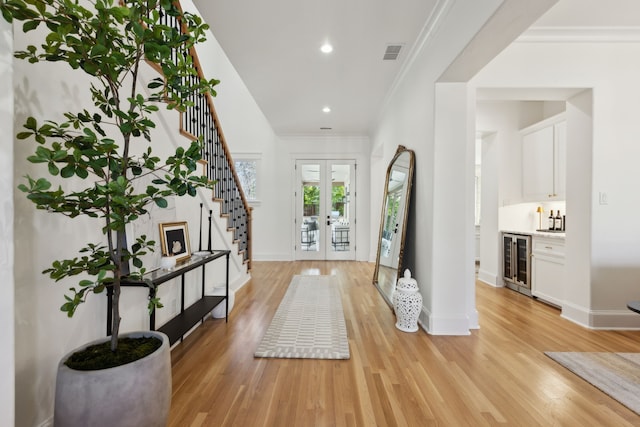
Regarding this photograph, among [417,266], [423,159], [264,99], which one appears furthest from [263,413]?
[264,99]

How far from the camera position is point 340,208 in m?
6.40

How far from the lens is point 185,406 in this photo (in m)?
1.66

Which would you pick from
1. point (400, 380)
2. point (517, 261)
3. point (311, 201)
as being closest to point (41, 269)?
point (400, 380)

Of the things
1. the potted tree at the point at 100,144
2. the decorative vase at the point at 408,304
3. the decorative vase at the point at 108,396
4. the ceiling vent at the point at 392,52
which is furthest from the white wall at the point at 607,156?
the decorative vase at the point at 108,396

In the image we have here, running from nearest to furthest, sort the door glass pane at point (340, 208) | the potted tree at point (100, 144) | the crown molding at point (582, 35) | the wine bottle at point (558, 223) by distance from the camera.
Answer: the potted tree at point (100, 144) < the crown molding at point (582, 35) < the wine bottle at point (558, 223) < the door glass pane at point (340, 208)

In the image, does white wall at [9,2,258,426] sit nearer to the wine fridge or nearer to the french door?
the wine fridge

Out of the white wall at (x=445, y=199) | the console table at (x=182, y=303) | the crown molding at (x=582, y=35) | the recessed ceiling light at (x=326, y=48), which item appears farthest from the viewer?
the recessed ceiling light at (x=326, y=48)

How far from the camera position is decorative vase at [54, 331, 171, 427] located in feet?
3.42

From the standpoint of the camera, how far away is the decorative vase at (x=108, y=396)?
1.04 m

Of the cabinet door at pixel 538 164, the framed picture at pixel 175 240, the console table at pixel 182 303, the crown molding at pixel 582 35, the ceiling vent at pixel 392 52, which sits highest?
the crown molding at pixel 582 35

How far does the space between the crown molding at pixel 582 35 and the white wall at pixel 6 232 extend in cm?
386

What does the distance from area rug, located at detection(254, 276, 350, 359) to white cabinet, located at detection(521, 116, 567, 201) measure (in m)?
3.15

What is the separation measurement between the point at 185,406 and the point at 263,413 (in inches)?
18.5

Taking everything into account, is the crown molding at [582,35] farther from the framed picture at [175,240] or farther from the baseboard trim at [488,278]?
the framed picture at [175,240]
